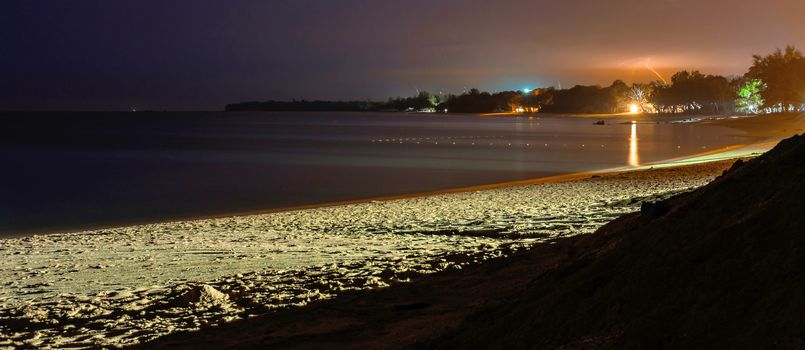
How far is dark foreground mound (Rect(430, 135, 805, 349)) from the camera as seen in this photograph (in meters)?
4.10

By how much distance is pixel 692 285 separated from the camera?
468 cm

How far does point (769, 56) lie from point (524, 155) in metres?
56.2

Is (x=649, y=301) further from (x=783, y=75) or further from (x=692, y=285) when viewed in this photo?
(x=783, y=75)

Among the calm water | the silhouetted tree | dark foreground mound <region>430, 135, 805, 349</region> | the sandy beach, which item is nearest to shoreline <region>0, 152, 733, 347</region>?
the sandy beach

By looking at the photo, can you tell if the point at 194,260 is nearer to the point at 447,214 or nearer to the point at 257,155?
the point at 447,214

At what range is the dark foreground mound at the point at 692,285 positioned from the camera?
13.5ft

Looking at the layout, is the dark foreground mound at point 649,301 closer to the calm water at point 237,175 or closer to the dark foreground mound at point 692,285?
the dark foreground mound at point 692,285

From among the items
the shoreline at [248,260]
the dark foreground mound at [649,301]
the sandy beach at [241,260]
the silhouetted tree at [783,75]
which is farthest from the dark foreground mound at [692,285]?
the silhouetted tree at [783,75]

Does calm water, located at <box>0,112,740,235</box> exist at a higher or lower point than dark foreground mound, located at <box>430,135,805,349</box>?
lower

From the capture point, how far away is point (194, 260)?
12219 mm

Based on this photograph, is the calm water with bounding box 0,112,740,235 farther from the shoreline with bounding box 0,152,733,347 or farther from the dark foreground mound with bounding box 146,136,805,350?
the dark foreground mound with bounding box 146,136,805,350

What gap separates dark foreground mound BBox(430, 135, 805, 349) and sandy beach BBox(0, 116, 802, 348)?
12.4ft

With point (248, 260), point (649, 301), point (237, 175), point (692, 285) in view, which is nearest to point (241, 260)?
point (248, 260)

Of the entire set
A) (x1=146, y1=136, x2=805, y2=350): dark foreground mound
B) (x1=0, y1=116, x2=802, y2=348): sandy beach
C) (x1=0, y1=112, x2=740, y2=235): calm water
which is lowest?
(x1=0, y1=112, x2=740, y2=235): calm water
